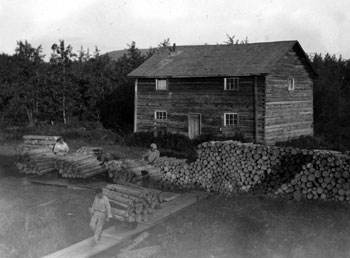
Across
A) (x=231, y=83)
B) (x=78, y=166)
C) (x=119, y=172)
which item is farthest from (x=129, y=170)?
(x=231, y=83)

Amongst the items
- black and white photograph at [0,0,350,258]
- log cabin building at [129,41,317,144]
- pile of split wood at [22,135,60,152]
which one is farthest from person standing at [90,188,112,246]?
log cabin building at [129,41,317,144]

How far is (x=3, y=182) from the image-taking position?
17031 millimetres

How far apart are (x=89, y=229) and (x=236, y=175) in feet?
20.1

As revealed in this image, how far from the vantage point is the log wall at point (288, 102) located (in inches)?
1032

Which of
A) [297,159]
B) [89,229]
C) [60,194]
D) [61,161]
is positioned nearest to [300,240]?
[297,159]

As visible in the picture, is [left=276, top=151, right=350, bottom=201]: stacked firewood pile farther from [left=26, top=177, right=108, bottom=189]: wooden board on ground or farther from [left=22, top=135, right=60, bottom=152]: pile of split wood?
[left=22, top=135, right=60, bottom=152]: pile of split wood

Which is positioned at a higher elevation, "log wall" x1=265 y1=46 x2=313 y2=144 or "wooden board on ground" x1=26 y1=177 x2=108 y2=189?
"log wall" x1=265 y1=46 x2=313 y2=144

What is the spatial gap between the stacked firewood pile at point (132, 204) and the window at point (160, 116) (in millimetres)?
16743

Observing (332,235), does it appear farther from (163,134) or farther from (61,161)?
(163,134)

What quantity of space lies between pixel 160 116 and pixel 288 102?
8753 millimetres

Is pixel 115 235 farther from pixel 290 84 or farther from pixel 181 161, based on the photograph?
pixel 290 84

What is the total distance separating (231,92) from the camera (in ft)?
87.4

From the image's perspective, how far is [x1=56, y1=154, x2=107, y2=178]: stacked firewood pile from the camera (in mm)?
17453

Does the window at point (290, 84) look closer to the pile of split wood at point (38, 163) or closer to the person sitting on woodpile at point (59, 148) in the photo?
the person sitting on woodpile at point (59, 148)
